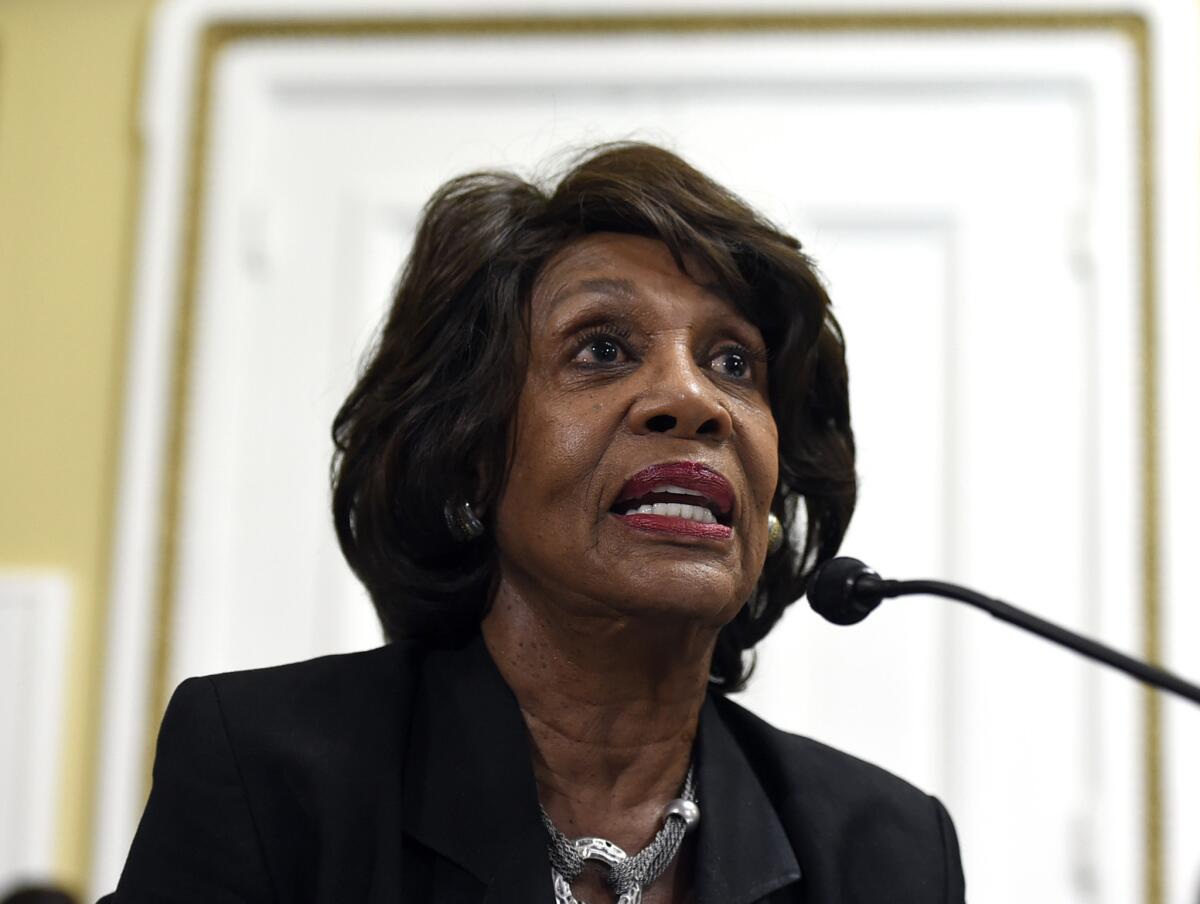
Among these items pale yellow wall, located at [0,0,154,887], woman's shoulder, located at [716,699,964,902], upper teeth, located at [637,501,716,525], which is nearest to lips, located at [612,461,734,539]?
upper teeth, located at [637,501,716,525]

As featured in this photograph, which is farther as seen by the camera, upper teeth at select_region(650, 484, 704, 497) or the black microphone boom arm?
upper teeth at select_region(650, 484, 704, 497)

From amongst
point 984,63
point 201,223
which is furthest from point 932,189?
point 201,223

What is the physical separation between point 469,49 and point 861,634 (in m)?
1.38

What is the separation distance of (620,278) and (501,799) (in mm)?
490

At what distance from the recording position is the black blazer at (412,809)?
1341mm

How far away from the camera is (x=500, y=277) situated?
154cm

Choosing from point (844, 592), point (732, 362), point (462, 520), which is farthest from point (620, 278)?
point (844, 592)

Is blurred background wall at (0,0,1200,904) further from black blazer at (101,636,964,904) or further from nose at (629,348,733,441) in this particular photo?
nose at (629,348,733,441)

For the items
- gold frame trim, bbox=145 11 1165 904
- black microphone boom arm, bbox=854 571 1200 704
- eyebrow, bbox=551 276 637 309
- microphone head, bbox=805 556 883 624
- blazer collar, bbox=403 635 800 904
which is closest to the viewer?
black microphone boom arm, bbox=854 571 1200 704

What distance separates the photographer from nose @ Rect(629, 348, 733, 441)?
141cm

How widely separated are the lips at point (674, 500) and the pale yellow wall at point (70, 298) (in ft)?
6.35

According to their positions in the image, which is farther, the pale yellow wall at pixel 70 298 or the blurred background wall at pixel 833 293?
the pale yellow wall at pixel 70 298

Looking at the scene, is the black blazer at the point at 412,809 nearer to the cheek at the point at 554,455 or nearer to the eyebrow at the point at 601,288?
the cheek at the point at 554,455

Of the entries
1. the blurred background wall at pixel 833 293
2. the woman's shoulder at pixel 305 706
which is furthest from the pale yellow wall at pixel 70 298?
the woman's shoulder at pixel 305 706
